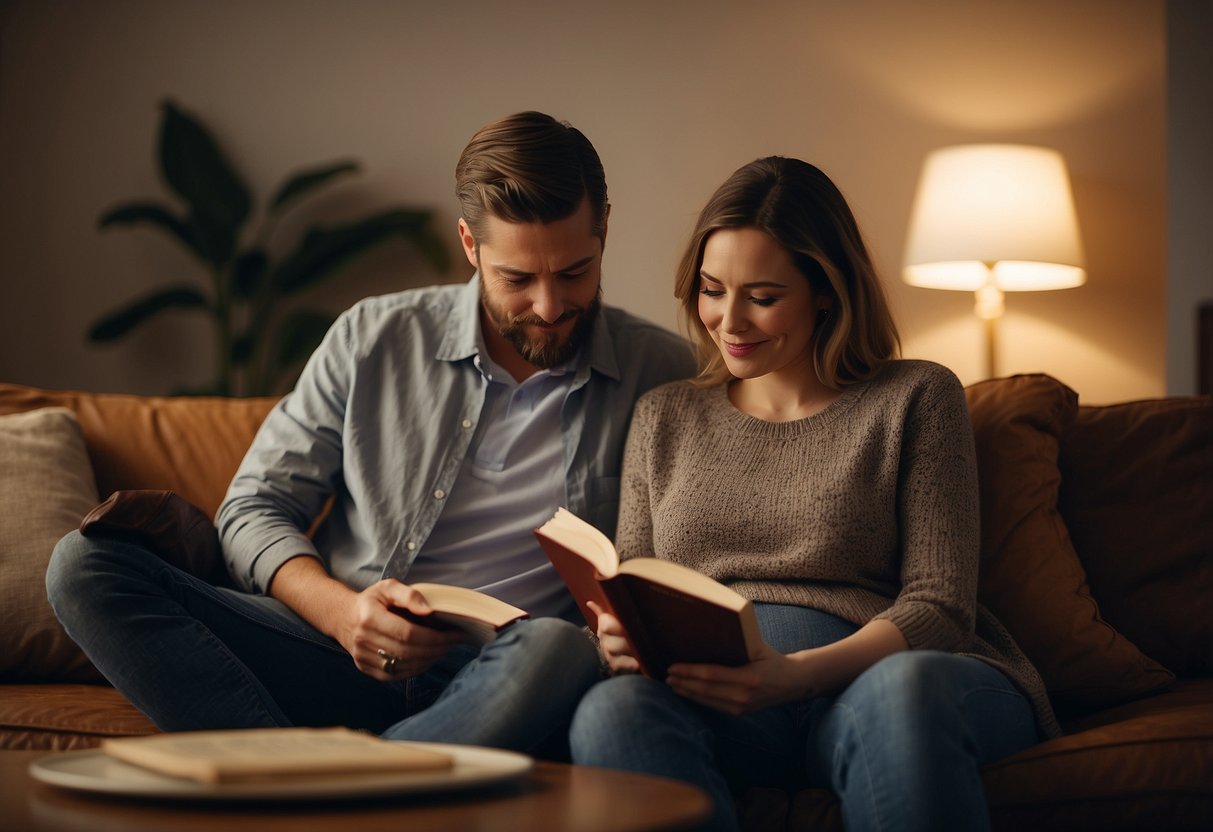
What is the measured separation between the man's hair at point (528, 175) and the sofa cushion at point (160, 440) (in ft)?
1.97

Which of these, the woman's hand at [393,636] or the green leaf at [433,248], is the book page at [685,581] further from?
the green leaf at [433,248]

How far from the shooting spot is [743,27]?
2.85 meters

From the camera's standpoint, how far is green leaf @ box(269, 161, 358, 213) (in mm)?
2947

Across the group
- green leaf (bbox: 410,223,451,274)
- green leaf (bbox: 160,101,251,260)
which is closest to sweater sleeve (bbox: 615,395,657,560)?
green leaf (bbox: 410,223,451,274)

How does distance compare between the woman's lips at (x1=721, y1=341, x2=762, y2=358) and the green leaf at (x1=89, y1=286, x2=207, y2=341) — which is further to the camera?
the green leaf at (x1=89, y1=286, x2=207, y2=341)

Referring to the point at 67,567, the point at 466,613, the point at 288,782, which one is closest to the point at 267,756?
the point at 288,782

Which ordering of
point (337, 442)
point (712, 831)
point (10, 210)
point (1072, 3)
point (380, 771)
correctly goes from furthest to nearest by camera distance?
point (10, 210), point (1072, 3), point (337, 442), point (712, 831), point (380, 771)

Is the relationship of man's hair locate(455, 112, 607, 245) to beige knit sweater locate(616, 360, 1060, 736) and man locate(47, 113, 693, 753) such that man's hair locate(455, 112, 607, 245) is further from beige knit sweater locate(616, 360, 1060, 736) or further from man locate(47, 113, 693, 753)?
beige knit sweater locate(616, 360, 1060, 736)

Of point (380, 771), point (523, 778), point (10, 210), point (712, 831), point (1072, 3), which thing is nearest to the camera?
point (380, 771)

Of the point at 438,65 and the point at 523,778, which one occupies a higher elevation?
the point at 438,65

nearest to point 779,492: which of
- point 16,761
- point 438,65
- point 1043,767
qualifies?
point 1043,767

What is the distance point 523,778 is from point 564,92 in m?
2.27

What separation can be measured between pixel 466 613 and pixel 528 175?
2.14ft

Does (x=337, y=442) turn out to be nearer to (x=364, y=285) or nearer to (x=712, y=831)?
(x=712, y=831)
